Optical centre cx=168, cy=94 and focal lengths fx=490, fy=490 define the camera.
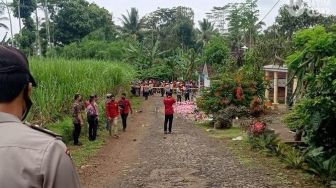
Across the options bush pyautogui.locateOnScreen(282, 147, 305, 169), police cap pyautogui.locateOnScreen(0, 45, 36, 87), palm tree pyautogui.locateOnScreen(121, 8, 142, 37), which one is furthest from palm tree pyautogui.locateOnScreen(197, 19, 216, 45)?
police cap pyautogui.locateOnScreen(0, 45, 36, 87)

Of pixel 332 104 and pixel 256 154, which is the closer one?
pixel 332 104

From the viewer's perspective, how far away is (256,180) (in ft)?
27.5

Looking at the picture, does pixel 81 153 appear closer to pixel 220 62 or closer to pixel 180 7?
pixel 220 62

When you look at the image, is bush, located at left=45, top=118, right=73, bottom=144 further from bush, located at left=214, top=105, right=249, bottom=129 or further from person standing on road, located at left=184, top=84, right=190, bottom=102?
person standing on road, located at left=184, top=84, right=190, bottom=102

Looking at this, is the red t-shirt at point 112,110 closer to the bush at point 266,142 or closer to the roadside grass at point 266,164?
the roadside grass at point 266,164

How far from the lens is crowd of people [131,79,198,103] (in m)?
28.7

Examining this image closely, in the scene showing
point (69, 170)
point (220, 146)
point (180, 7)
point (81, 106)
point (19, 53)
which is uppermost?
point (180, 7)

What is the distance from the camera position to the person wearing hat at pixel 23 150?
124cm

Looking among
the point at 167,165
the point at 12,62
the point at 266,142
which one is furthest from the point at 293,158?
the point at 12,62

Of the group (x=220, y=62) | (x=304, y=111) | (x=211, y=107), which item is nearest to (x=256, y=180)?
(x=304, y=111)

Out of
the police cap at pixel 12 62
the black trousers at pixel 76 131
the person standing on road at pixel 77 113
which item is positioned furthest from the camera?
the black trousers at pixel 76 131

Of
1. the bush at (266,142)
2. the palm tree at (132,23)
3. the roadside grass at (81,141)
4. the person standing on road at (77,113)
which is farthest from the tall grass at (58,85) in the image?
the palm tree at (132,23)

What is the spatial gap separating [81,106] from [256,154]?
14.8 feet

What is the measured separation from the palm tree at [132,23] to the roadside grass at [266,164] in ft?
125
